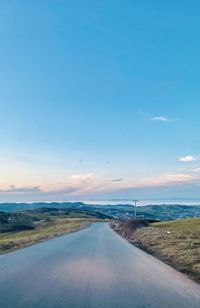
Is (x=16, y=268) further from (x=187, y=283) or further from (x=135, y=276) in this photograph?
(x=187, y=283)

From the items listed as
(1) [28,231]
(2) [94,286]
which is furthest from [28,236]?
(2) [94,286]

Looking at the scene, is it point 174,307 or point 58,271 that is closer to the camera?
point 174,307

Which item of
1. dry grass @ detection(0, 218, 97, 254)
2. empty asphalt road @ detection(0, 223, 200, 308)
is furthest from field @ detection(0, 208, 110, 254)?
empty asphalt road @ detection(0, 223, 200, 308)

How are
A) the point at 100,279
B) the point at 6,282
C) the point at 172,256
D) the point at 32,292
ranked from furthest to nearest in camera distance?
1. the point at 172,256
2. the point at 100,279
3. the point at 6,282
4. the point at 32,292

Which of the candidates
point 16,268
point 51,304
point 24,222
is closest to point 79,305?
Answer: point 51,304

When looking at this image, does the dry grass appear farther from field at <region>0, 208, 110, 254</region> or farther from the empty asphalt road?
the empty asphalt road

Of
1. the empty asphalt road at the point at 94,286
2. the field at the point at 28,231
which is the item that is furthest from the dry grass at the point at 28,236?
the empty asphalt road at the point at 94,286

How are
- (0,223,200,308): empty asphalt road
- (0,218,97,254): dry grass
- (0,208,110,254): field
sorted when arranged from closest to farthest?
(0,223,200,308): empty asphalt road < (0,218,97,254): dry grass < (0,208,110,254): field

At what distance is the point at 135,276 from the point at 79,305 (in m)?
5.42

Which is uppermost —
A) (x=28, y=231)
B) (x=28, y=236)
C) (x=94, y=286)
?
(x=28, y=231)

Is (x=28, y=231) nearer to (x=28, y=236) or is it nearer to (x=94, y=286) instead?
(x=28, y=236)

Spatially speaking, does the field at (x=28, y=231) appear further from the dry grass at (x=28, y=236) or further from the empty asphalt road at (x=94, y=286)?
the empty asphalt road at (x=94, y=286)

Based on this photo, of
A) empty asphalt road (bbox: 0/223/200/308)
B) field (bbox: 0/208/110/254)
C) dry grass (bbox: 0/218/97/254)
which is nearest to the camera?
empty asphalt road (bbox: 0/223/200/308)

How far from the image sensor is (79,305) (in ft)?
30.8
